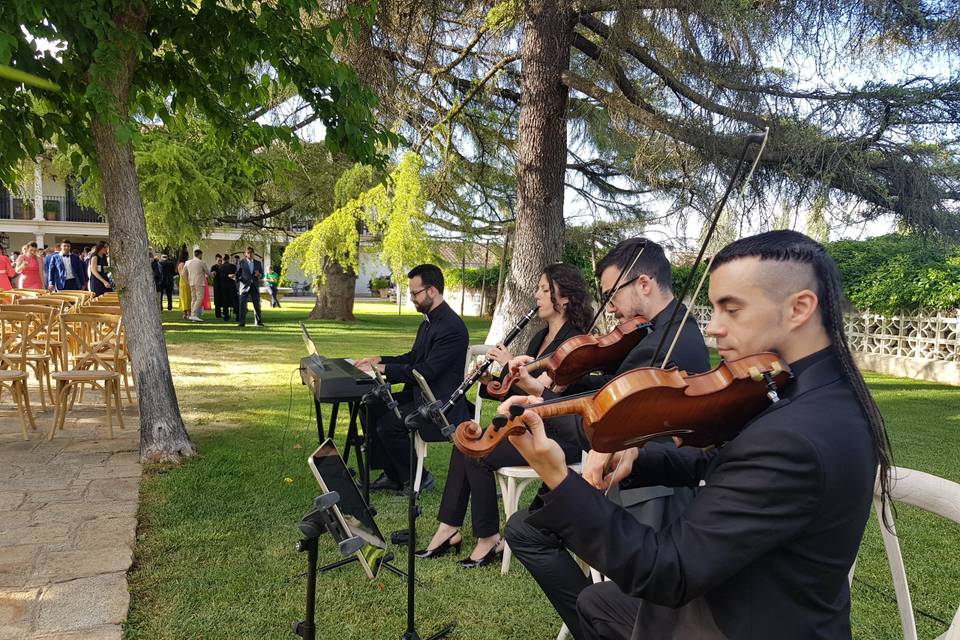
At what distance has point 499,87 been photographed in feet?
33.7

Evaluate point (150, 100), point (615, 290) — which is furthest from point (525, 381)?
point (150, 100)

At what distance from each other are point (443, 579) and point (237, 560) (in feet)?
3.70

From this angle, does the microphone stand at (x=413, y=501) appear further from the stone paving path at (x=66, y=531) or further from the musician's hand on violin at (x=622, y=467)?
the stone paving path at (x=66, y=531)

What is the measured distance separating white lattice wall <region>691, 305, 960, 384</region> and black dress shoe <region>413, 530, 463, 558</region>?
8922 mm

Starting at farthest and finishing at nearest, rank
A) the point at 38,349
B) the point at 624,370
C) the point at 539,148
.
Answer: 1. the point at 539,148
2. the point at 38,349
3. the point at 624,370

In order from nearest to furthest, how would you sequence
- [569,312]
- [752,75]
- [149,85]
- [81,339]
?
[569,312]
[149,85]
[752,75]
[81,339]

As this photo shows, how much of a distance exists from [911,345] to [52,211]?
116ft

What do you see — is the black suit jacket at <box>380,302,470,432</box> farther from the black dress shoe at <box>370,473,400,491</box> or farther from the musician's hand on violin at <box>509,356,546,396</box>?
the musician's hand on violin at <box>509,356,546,396</box>

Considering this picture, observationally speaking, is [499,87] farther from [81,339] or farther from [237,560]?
[237,560]

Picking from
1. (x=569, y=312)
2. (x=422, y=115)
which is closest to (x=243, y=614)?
(x=569, y=312)

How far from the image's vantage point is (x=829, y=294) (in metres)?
1.53

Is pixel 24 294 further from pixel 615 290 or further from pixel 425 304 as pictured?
pixel 615 290

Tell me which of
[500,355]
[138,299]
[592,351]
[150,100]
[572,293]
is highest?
[150,100]

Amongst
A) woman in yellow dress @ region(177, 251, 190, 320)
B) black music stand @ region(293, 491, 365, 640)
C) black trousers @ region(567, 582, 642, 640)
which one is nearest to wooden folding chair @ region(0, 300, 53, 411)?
black music stand @ region(293, 491, 365, 640)
